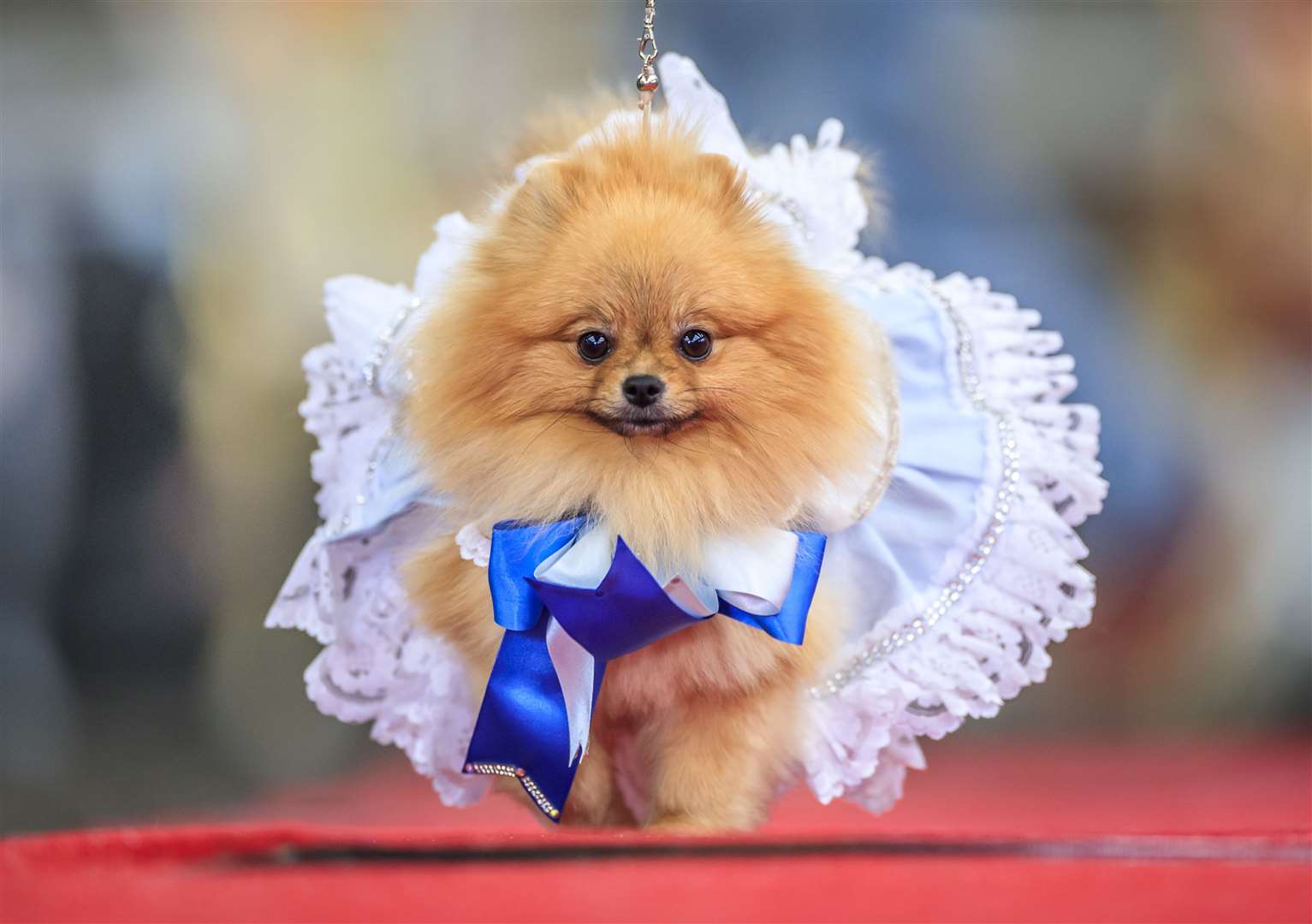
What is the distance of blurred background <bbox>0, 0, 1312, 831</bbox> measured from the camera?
6.82ft

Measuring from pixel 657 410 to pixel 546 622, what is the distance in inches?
10.7

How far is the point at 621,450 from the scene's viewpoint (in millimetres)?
1125

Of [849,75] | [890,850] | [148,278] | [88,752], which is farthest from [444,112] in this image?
[890,850]

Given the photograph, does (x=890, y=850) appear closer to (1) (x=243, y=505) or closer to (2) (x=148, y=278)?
(1) (x=243, y=505)

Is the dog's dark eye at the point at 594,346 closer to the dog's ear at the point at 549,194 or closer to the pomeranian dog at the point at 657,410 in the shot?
the pomeranian dog at the point at 657,410

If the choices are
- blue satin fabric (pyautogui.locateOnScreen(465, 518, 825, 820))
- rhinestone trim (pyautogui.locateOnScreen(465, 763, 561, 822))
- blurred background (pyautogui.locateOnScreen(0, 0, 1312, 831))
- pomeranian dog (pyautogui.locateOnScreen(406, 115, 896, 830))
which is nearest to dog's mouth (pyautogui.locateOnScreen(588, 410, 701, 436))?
pomeranian dog (pyautogui.locateOnScreen(406, 115, 896, 830))

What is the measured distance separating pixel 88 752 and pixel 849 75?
6.69 ft

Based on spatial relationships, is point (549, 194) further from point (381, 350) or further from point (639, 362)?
point (381, 350)

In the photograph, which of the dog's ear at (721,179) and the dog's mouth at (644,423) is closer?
the dog's mouth at (644,423)

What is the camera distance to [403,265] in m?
2.12

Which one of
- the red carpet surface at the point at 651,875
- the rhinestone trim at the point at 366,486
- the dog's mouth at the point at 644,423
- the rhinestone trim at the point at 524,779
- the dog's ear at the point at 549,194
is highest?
the dog's ear at the point at 549,194

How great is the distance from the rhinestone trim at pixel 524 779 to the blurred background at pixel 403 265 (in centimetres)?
113

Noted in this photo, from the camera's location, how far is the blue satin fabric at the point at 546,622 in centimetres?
108

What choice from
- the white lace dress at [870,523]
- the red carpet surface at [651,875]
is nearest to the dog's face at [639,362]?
the white lace dress at [870,523]
